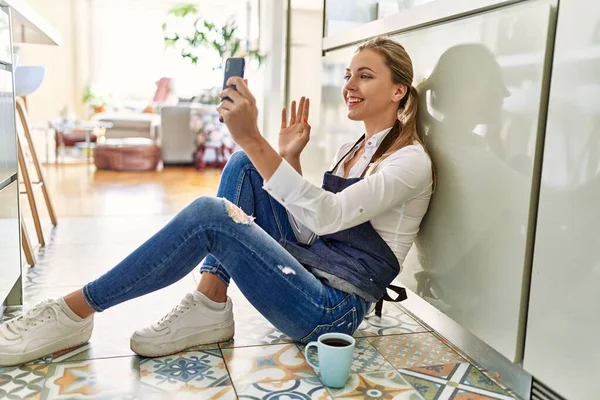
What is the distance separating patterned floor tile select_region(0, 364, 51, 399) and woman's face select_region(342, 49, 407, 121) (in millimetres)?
1007

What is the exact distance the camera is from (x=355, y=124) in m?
1.94

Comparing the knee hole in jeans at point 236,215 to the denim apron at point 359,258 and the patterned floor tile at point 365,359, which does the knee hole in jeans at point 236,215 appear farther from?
the patterned floor tile at point 365,359

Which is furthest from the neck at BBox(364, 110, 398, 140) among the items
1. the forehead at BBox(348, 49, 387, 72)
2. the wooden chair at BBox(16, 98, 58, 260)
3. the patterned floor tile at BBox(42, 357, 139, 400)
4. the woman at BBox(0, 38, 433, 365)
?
the wooden chair at BBox(16, 98, 58, 260)

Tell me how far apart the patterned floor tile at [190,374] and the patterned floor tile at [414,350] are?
1.44ft

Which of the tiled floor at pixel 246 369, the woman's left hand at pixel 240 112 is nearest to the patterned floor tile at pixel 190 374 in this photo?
the tiled floor at pixel 246 369

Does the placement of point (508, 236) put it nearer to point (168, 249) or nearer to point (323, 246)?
point (323, 246)

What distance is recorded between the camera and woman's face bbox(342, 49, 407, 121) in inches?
59.3

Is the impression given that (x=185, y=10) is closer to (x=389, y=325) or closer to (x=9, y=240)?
(x=9, y=240)

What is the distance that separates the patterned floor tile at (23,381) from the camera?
4.20 feet

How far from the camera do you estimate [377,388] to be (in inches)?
53.0

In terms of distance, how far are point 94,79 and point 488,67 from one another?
8.87 m

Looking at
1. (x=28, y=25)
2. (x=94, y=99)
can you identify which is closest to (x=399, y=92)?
(x=28, y=25)

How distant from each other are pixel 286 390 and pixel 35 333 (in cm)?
63

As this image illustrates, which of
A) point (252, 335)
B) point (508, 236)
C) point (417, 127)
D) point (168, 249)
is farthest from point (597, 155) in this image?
point (252, 335)
